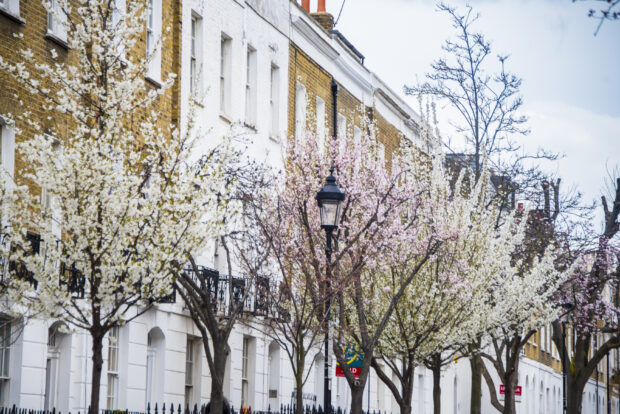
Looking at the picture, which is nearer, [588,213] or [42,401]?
[42,401]

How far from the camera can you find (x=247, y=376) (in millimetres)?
29875

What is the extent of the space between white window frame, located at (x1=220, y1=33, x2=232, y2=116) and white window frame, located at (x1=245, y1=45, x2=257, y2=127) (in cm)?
139

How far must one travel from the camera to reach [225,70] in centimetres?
2925

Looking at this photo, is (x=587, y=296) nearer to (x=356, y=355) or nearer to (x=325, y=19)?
(x=325, y=19)

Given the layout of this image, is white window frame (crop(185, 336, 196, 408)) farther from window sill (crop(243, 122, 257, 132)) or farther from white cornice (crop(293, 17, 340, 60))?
white cornice (crop(293, 17, 340, 60))

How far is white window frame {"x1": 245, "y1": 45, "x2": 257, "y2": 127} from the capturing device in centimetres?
3072

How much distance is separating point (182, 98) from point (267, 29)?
250 inches

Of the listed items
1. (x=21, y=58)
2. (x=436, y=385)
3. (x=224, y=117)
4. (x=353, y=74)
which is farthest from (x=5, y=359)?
(x=353, y=74)

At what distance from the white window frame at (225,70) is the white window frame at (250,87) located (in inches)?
54.7

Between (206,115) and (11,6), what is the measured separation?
28.9 ft

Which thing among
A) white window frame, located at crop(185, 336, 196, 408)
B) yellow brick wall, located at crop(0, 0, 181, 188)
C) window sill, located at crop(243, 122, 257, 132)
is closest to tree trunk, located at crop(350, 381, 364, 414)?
yellow brick wall, located at crop(0, 0, 181, 188)

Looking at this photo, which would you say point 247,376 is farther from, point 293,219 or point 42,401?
point 42,401

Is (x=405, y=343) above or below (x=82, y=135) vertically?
below

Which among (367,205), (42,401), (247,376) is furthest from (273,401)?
(42,401)
